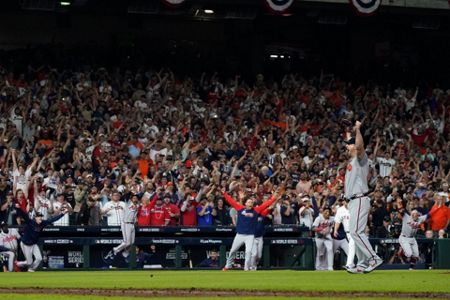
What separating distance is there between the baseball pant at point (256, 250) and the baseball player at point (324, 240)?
160cm

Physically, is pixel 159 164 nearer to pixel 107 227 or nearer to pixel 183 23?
pixel 107 227

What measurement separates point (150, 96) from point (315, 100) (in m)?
5.90

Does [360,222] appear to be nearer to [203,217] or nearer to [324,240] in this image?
[324,240]

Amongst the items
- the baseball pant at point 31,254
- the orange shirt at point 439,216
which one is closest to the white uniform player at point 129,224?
the baseball pant at point 31,254

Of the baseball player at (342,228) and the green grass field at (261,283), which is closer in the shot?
the green grass field at (261,283)

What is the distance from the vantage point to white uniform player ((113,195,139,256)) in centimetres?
2748

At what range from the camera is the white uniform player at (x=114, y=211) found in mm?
28031

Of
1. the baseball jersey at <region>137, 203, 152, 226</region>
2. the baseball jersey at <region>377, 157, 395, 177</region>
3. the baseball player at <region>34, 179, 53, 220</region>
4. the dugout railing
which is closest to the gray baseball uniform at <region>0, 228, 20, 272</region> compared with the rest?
the dugout railing

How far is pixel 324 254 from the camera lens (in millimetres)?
29625

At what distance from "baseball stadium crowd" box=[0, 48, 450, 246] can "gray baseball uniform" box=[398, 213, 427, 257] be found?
1.06m

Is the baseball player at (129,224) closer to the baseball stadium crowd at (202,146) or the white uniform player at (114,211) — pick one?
the white uniform player at (114,211)

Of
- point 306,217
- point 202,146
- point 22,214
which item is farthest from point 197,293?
point 202,146

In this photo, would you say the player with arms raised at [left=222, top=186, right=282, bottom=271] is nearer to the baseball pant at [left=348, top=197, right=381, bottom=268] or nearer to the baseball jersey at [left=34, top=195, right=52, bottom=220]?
the baseball jersey at [left=34, top=195, right=52, bottom=220]

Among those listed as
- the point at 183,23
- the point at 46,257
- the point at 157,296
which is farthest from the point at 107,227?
the point at 183,23
